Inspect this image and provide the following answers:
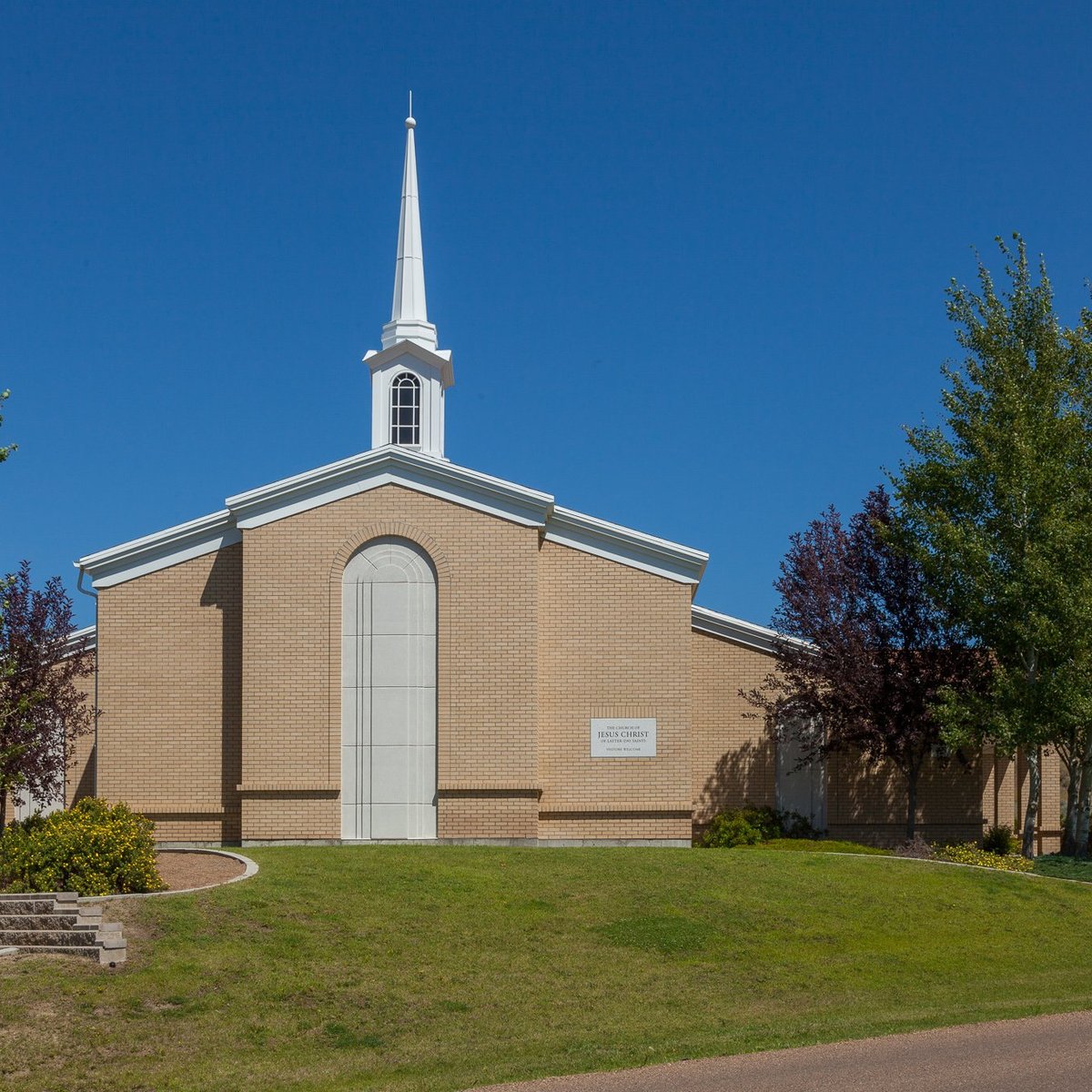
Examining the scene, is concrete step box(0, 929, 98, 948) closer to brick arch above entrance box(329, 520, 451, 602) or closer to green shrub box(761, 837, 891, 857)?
brick arch above entrance box(329, 520, 451, 602)

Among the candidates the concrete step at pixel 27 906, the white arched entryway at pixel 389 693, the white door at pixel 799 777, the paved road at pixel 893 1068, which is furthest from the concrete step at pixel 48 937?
the white door at pixel 799 777

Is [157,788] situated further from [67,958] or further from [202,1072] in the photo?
[202,1072]

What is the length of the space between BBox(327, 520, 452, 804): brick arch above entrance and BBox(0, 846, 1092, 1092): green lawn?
3.46 m

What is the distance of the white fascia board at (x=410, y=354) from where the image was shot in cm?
3123

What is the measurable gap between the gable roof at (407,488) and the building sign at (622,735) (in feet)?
9.12

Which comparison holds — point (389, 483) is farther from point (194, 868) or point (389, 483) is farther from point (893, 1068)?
point (893, 1068)

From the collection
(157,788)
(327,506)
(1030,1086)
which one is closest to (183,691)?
(157,788)

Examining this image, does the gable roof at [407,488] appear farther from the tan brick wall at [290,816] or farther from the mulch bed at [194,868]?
the mulch bed at [194,868]

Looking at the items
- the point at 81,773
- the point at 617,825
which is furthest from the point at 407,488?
the point at 81,773

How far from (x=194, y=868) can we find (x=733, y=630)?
503 inches

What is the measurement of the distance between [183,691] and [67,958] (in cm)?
1169

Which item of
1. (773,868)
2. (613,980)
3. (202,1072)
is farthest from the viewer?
(773,868)

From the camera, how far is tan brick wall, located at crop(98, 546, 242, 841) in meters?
27.4

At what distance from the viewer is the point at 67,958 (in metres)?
16.2
